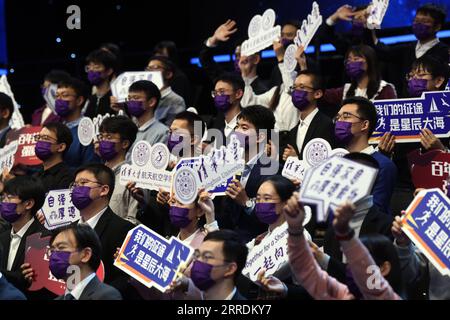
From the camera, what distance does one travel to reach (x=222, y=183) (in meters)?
6.09

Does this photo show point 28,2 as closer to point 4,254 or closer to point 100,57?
point 100,57

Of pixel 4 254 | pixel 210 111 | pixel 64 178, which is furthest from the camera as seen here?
pixel 210 111

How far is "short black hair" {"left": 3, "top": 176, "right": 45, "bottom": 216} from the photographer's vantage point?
21.3 feet

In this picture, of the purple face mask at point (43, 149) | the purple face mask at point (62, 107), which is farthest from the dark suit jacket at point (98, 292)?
the purple face mask at point (62, 107)

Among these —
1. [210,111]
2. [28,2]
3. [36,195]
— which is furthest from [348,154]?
[28,2]

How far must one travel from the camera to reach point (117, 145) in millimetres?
6941

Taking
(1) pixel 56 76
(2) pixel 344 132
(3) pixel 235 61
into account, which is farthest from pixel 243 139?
(1) pixel 56 76

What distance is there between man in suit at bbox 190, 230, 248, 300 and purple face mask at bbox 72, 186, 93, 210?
4.71 feet

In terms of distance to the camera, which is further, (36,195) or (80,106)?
(80,106)

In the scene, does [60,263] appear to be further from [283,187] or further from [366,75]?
[366,75]

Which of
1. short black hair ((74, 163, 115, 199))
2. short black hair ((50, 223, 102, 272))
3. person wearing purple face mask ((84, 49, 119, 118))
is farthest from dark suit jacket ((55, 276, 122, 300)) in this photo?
person wearing purple face mask ((84, 49, 119, 118))

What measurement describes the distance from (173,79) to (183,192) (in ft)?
9.09

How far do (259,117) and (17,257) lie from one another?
171 centimetres
